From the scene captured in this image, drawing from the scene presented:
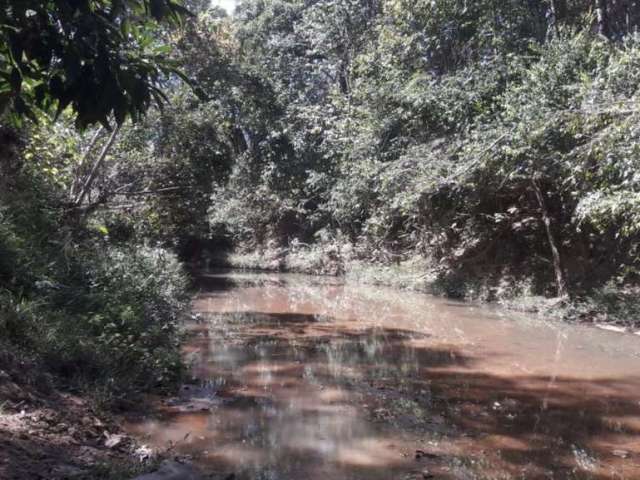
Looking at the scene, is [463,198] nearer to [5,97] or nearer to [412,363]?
[412,363]

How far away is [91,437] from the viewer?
4824 mm

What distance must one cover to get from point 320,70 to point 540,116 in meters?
18.0

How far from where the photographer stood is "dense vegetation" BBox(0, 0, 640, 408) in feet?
10.3

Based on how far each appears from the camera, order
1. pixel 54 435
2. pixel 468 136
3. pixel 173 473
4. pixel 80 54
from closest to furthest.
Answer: pixel 80 54 < pixel 173 473 < pixel 54 435 < pixel 468 136

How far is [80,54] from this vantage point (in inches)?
103

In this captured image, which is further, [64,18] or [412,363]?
[412,363]

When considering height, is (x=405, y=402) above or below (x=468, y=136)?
below

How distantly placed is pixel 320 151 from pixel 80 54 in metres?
24.7

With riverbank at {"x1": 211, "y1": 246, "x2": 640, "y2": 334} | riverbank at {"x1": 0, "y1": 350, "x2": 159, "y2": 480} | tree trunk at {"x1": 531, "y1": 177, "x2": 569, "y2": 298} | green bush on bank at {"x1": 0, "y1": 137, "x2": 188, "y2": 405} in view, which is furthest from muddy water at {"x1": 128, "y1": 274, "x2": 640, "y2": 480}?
tree trunk at {"x1": 531, "y1": 177, "x2": 569, "y2": 298}

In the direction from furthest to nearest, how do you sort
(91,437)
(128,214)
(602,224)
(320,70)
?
(320,70), (128,214), (602,224), (91,437)

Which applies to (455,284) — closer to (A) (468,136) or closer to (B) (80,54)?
(A) (468,136)

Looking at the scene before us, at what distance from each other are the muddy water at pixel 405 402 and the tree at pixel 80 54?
3289mm

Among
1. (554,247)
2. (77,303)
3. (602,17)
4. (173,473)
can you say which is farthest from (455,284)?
(173,473)

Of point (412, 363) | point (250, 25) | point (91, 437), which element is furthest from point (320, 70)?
point (91, 437)
